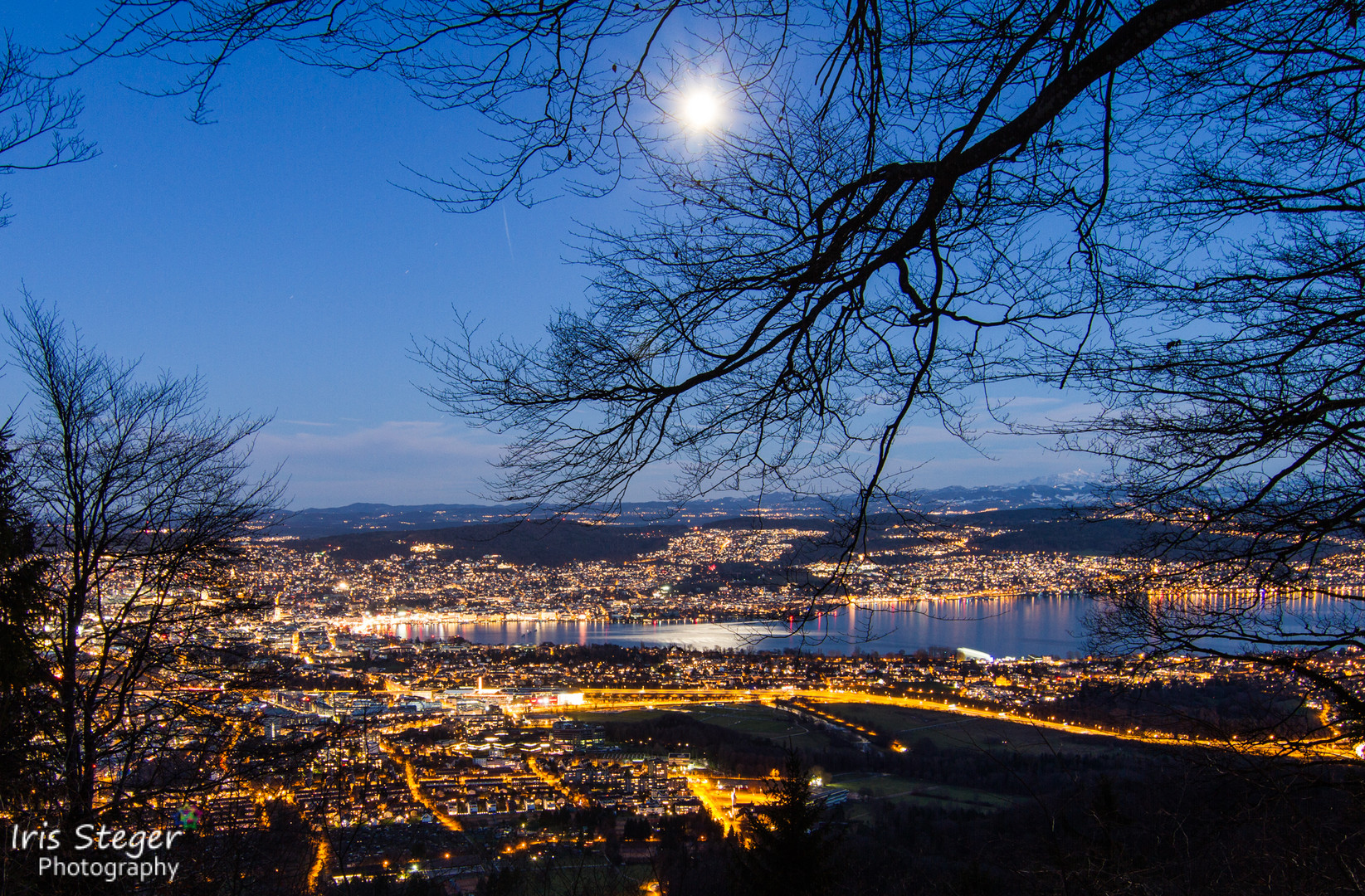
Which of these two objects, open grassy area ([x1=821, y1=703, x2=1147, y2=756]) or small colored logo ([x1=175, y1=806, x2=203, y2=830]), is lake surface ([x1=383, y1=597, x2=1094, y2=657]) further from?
small colored logo ([x1=175, y1=806, x2=203, y2=830])

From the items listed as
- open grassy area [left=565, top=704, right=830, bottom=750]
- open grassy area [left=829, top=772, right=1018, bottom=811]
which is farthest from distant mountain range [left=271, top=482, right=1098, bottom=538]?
open grassy area [left=565, top=704, right=830, bottom=750]

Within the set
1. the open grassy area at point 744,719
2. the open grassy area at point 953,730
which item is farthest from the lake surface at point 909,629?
the open grassy area at point 744,719

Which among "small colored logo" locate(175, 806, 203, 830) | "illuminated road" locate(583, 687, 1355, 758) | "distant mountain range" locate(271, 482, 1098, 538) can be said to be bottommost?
"illuminated road" locate(583, 687, 1355, 758)

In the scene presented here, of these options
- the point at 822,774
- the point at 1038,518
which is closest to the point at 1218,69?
the point at 1038,518

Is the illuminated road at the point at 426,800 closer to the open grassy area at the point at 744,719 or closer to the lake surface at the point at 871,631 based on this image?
the lake surface at the point at 871,631

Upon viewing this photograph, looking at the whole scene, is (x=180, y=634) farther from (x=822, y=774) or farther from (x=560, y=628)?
(x=560, y=628)

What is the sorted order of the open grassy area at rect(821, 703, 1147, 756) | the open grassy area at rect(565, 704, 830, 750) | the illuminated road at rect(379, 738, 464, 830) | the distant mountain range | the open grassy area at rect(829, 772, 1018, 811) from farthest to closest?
the open grassy area at rect(565, 704, 830, 750) → the open grassy area at rect(829, 772, 1018, 811) → the open grassy area at rect(821, 703, 1147, 756) → the illuminated road at rect(379, 738, 464, 830) → the distant mountain range

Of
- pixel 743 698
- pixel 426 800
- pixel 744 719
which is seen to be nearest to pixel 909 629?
pixel 426 800
